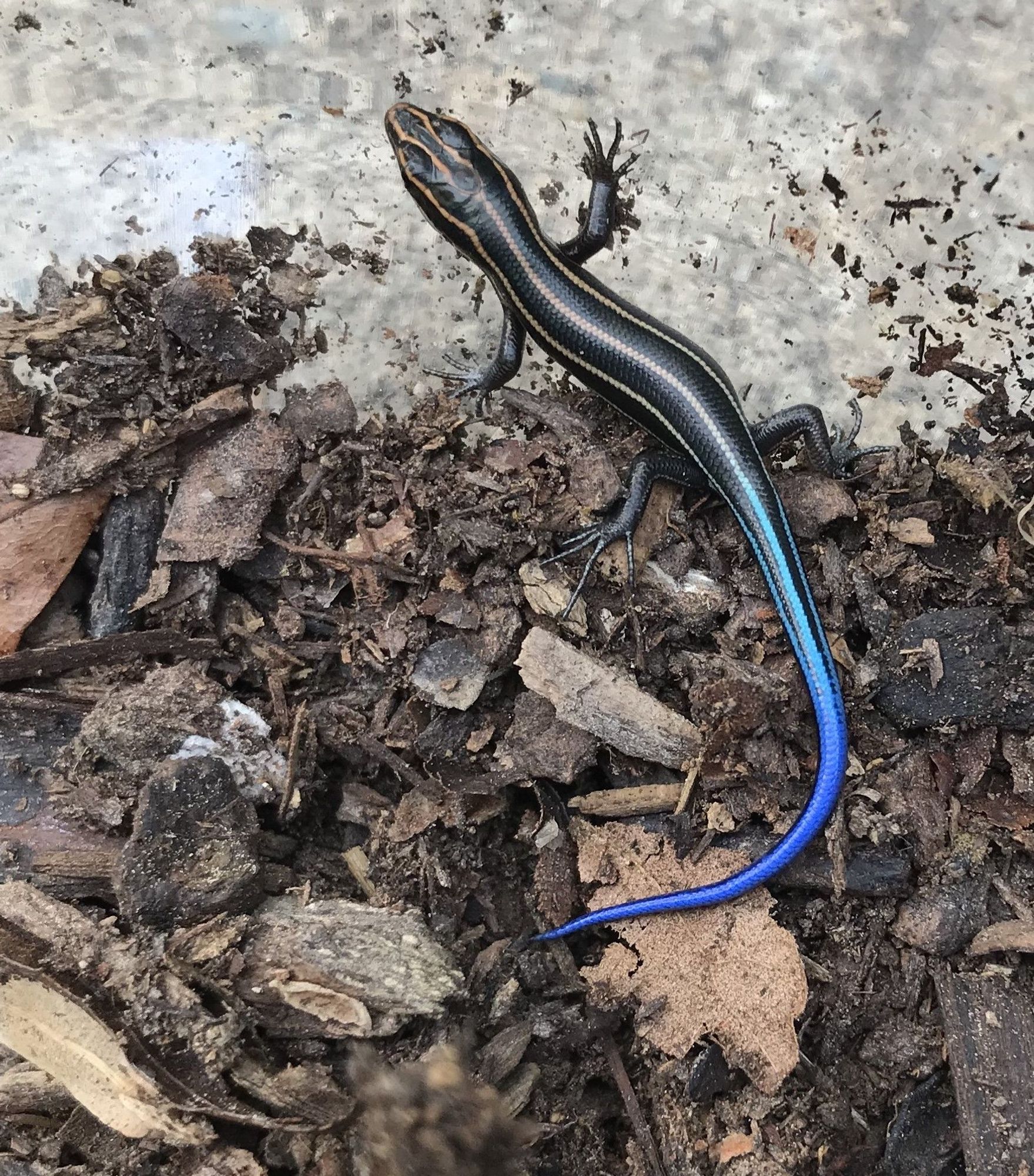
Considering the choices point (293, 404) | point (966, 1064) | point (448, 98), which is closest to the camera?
point (966, 1064)

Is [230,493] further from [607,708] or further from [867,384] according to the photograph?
[867,384]

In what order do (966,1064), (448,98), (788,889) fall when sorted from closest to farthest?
(966,1064)
(788,889)
(448,98)

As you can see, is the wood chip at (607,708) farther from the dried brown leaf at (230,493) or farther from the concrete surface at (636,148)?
the concrete surface at (636,148)

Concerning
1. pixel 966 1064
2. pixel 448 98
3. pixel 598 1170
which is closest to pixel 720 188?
pixel 448 98

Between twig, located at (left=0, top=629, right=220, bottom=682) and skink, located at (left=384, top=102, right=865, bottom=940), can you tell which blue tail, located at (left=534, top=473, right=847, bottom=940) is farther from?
twig, located at (left=0, top=629, right=220, bottom=682)

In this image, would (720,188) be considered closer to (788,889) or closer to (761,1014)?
(788,889)

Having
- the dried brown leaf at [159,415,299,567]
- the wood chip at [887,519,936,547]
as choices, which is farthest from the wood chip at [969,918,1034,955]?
the dried brown leaf at [159,415,299,567]

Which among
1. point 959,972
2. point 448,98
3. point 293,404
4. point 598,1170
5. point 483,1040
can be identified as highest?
point 448,98
